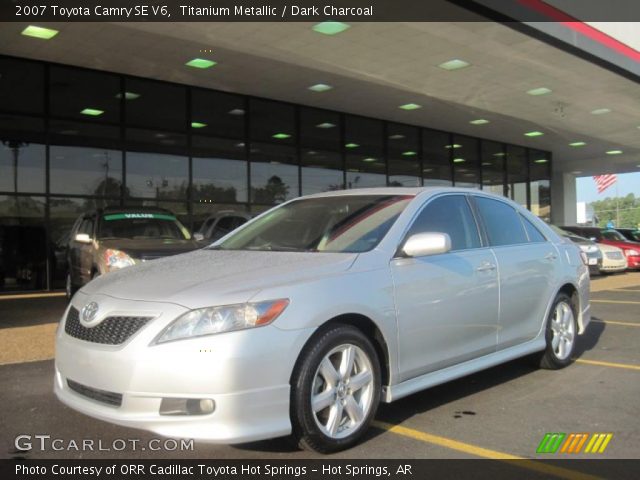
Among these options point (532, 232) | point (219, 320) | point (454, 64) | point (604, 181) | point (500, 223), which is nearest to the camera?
point (219, 320)

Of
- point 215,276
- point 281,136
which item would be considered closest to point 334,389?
point 215,276

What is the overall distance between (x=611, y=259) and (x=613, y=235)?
304cm

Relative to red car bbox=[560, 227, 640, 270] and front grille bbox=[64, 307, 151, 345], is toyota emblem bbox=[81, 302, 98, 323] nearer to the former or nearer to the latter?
Answer: front grille bbox=[64, 307, 151, 345]

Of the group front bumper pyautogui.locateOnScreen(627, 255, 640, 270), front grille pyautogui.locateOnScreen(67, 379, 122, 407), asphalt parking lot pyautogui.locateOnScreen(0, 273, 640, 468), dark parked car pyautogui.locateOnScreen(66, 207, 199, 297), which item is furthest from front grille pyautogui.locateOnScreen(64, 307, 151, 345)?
front bumper pyautogui.locateOnScreen(627, 255, 640, 270)

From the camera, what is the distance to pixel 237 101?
1625 cm

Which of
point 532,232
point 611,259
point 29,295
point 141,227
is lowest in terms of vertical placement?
point 29,295

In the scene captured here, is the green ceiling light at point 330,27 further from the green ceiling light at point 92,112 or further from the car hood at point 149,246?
the green ceiling light at point 92,112

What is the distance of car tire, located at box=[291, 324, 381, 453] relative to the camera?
3508 mm

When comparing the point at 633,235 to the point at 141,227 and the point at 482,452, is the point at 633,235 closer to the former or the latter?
the point at 141,227

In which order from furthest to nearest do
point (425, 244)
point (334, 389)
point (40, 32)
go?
point (40, 32) → point (425, 244) → point (334, 389)

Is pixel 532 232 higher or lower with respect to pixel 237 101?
lower

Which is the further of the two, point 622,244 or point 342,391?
point 622,244

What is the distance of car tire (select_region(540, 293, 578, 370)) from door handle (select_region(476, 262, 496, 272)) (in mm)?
1113

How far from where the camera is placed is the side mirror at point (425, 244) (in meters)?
4.21
